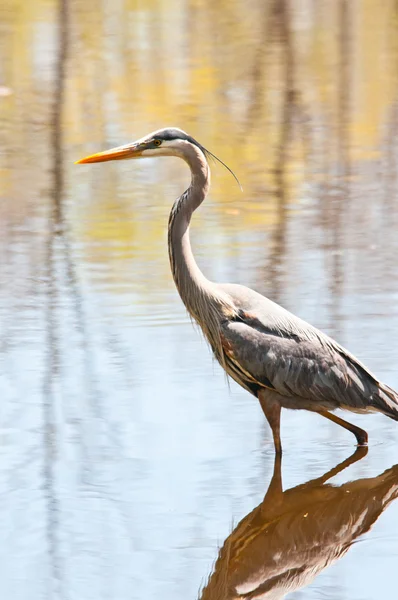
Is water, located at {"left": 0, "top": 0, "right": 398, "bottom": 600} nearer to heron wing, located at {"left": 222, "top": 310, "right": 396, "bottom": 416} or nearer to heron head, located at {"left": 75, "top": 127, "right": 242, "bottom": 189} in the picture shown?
heron wing, located at {"left": 222, "top": 310, "right": 396, "bottom": 416}

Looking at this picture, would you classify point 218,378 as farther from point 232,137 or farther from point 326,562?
point 232,137

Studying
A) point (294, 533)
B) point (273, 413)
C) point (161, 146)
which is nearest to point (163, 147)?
point (161, 146)

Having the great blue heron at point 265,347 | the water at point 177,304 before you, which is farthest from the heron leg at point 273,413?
the water at point 177,304

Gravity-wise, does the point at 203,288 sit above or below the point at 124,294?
above

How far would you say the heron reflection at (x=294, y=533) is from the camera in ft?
16.2

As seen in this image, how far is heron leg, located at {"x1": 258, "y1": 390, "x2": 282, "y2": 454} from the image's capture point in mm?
5930

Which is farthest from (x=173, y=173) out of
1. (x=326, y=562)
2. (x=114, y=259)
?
(x=326, y=562)

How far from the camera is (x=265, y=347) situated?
5.96 m

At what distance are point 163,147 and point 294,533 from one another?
2035 mm

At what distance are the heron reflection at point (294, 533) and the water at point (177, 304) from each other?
0.01 meters

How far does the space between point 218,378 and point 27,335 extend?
1360 millimetres

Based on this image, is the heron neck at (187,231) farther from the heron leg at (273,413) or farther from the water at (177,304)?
the water at (177,304)

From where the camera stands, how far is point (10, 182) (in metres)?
11.3

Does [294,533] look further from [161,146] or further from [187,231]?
[161,146]
